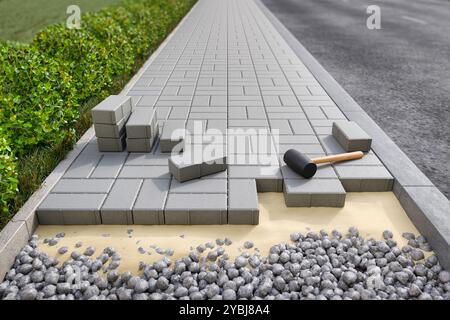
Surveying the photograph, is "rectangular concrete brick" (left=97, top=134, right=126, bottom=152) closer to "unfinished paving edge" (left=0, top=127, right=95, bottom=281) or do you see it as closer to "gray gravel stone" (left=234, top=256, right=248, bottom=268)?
"unfinished paving edge" (left=0, top=127, right=95, bottom=281)

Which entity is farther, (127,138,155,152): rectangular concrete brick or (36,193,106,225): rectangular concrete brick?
(127,138,155,152): rectangular concrete brick

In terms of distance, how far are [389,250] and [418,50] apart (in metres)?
8.50

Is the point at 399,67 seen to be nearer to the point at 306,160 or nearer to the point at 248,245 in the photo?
the point at 306,160

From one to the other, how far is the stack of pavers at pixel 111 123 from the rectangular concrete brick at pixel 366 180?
252cm

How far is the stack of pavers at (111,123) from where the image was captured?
4.09 m

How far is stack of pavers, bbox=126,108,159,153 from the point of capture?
4.18m

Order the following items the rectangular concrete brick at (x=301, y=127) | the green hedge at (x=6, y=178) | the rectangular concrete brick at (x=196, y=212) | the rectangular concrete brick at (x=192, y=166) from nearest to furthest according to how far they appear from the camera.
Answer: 1. the green hedge at (x=6, y=178)
2. the rectangular concrete brick at (x=196, y=212)
3. the rectangular concrete brick at (x=192, y=166)
4. the rectangular concrete brick at (x=301, y=127)

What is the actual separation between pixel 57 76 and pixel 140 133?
138cm

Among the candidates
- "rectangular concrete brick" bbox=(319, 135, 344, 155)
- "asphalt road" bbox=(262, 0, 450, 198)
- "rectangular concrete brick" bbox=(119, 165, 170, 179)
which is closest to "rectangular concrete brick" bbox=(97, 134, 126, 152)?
"rectangular concrete brick" bbox=(119, 165, 170, 179)

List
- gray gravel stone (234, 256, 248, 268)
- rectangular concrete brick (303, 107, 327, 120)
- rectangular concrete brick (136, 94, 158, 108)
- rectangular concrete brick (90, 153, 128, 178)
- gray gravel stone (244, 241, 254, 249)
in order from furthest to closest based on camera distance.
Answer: rectangular concrete brick (136, 94, 158, 108)
rectangular concrete brick (303, 107, 327, 120)
rectangular concrete brick (90, 153, 128, 178)
gray gravel stone (244, 241, 254, 249)
gray gravel stone (234, 256, 248, 268)

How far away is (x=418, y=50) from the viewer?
964cm

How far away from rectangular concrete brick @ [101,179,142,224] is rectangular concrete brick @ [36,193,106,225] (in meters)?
0.07

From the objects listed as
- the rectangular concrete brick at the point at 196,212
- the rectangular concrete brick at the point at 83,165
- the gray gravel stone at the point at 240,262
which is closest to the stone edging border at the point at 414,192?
the gray gravel stone at the point at 240,262

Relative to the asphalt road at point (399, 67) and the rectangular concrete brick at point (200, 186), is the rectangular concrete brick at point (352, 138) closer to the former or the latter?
the asphalt road at point (399, 67)
